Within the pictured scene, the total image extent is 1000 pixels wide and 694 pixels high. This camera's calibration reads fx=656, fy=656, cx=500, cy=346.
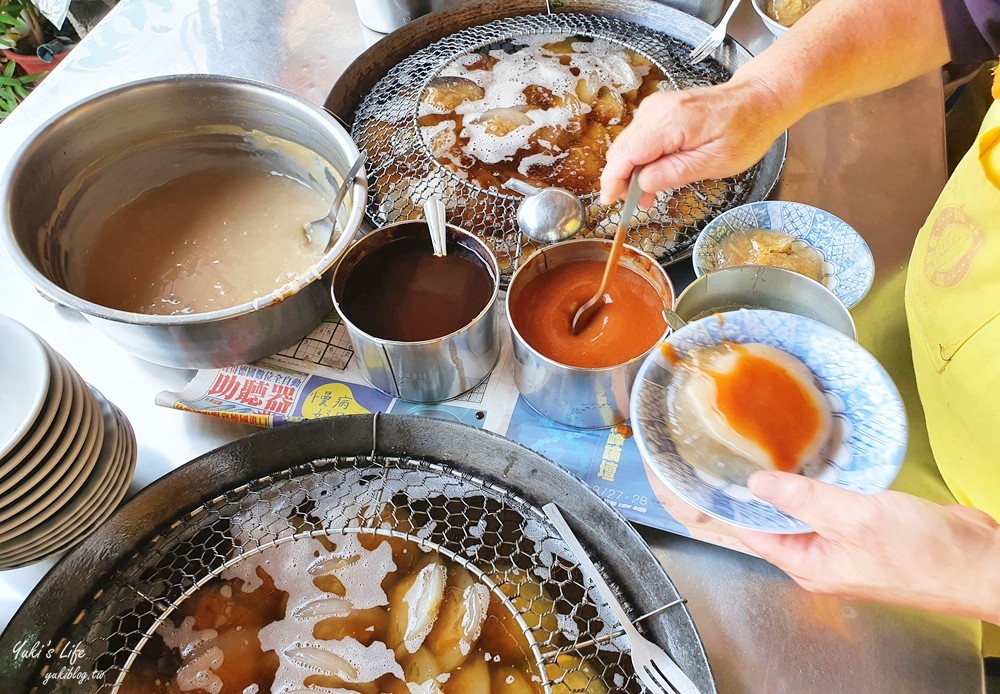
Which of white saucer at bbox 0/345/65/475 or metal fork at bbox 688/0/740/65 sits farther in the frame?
metal fork at bbox 688/0/740/65

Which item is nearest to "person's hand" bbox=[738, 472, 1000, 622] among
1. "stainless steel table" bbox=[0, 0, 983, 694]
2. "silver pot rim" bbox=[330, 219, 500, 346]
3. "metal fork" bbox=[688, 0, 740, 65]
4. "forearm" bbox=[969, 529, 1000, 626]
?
"forearm" bbox=[969, 529, 1000, 626]

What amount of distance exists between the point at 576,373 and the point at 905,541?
58 cm

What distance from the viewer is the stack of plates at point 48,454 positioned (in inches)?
40.8

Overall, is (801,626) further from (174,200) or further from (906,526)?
(174,200)

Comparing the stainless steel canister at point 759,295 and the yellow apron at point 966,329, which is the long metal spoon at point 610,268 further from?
the yellow apron at point 966,329

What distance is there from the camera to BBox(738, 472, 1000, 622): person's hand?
3.03 feet

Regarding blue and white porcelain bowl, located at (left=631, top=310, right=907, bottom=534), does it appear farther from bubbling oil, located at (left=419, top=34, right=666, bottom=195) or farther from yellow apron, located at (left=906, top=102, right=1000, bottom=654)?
bubbling oil, located at (left=419, top=34, right=666, bottom=195)

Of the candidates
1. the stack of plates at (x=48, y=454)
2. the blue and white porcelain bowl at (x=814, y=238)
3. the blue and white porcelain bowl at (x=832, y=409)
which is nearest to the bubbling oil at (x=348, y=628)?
the stack of plates at (x=48, y=454)

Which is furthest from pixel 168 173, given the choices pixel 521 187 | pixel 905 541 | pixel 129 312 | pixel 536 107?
pixel 905 541

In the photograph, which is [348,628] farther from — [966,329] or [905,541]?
[966,329]

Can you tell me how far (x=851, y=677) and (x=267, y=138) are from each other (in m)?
1.63

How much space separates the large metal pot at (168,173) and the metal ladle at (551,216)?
1.31ft

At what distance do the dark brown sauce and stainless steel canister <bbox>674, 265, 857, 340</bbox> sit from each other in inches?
16.7

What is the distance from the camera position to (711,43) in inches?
76.4
